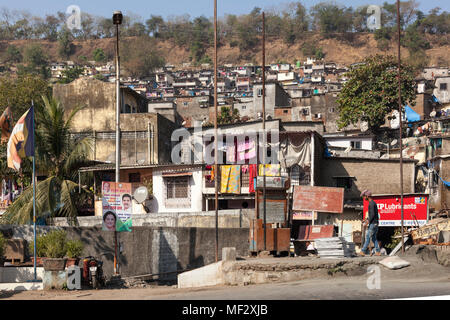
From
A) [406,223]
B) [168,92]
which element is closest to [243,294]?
[406,223]

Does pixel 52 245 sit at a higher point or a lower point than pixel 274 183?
lower

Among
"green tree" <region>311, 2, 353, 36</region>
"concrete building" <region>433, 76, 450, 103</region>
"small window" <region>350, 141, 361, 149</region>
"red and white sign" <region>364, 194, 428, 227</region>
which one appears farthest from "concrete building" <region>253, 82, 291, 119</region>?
"green tree" <region>311, 2, 353, 36</region>

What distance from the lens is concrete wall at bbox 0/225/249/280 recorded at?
2073 centimetres

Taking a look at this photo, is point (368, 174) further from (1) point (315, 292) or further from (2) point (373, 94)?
(1) point (315, 292)

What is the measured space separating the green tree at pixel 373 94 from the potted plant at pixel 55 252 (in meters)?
35.9

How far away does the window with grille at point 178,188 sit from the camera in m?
31.8

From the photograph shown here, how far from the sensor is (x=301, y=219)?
30812mm

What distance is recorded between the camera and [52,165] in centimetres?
2612

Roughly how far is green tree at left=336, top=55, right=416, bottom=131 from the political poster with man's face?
33.4m

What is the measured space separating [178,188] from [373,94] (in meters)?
23.4
